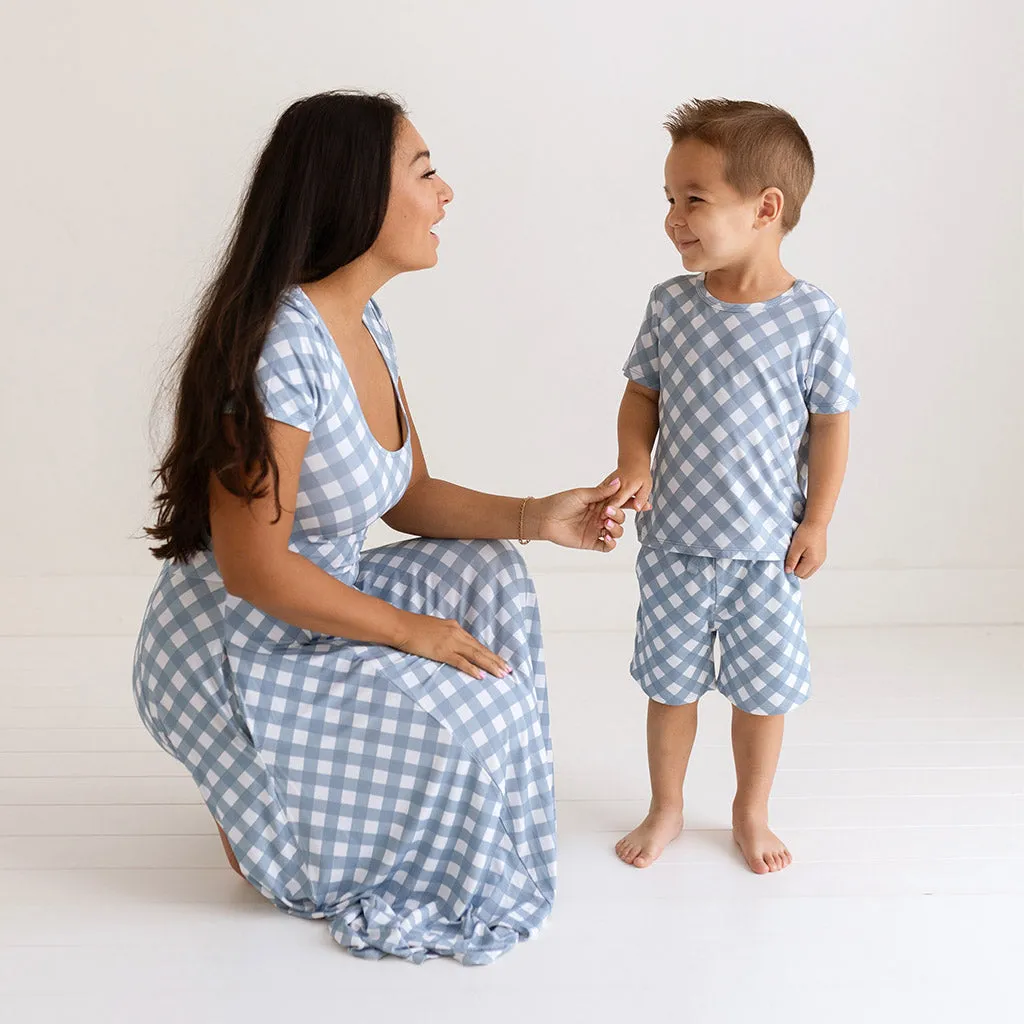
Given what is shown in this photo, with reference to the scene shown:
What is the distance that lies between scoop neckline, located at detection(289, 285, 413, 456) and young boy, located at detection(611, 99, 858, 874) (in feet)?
1.13

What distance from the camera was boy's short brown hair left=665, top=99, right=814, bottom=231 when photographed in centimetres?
180

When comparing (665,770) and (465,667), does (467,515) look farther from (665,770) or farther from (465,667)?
(665,770)

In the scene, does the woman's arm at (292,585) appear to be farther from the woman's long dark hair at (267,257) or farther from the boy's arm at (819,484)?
the boy's arm at (819,484)

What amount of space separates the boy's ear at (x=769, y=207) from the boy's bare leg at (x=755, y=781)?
762mm

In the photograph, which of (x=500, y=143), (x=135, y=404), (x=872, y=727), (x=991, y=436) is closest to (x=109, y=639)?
(x=135, y=404)

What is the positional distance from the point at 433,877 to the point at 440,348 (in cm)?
157

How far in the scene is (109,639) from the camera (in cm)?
311

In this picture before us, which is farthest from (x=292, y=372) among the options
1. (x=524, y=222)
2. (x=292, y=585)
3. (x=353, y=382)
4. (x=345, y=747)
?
(x=524, y=222)

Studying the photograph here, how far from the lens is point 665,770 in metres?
2.06

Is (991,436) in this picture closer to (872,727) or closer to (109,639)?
(872,727)

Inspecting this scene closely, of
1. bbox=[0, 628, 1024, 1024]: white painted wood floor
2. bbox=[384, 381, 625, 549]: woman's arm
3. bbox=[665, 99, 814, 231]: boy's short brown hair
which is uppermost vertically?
bbox=[665, 99, 814, 231]: boy's short brown hair

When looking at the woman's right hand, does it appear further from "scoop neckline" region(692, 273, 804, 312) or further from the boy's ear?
the boy's ear

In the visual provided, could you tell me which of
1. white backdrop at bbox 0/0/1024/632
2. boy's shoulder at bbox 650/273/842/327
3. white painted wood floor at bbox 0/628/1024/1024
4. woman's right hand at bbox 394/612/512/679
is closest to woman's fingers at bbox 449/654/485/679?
woman's right hand at bbox 394/612/512/679

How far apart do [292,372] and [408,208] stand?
0.31 metres
